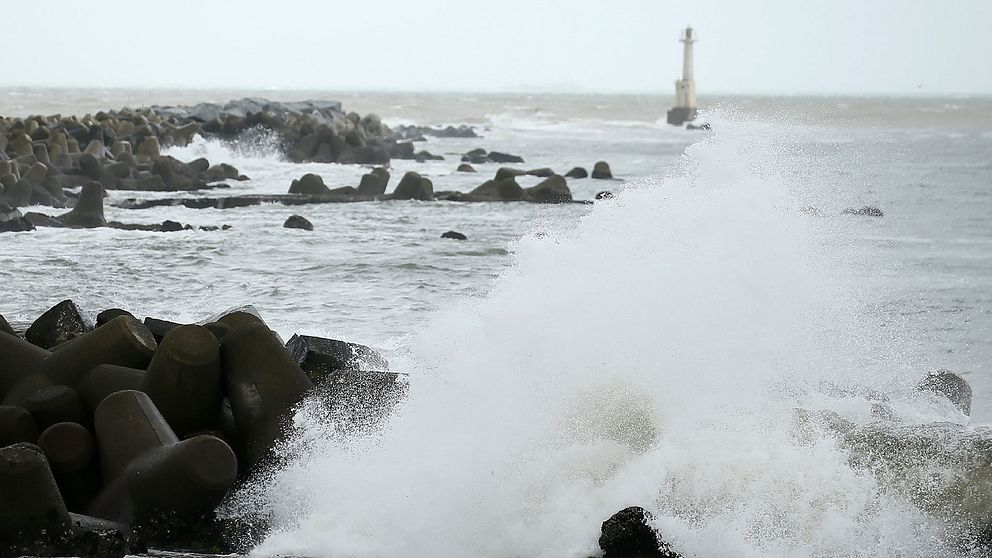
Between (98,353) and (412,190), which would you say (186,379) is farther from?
(412,190)

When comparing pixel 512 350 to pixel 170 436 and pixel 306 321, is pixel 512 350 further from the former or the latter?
pixel 306 321

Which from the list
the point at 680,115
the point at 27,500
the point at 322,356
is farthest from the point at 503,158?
the point at 27,500

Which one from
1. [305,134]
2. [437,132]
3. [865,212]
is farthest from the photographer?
[437,132]

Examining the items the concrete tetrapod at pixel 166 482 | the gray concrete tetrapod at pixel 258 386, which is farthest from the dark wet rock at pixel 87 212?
the concrete tetrapod at pixel 166 482

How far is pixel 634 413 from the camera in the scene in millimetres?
4684

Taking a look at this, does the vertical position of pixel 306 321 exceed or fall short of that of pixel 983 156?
it exceeds it

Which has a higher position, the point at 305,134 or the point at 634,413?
the point at 634,413

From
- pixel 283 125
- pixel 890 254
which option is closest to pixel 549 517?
pixel 890 254

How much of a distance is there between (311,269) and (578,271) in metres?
6.71

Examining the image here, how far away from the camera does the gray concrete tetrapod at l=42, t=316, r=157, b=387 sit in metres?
5.34

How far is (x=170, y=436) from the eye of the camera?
15.1 feet

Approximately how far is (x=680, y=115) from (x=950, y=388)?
52.4m

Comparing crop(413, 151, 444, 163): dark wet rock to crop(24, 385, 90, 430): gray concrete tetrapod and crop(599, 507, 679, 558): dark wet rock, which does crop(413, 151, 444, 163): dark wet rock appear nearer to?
crop(24, 385, 90, 430): gray concrete tetrapod

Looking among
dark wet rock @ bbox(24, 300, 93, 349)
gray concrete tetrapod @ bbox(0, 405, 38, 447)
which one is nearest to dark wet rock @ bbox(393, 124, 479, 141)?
dark wet rock @ bbox(24, 300, 93, 349)
